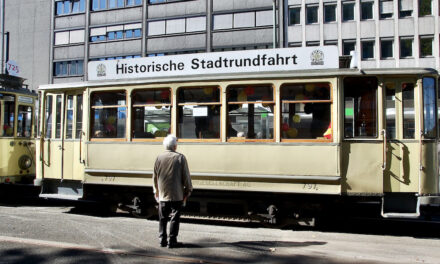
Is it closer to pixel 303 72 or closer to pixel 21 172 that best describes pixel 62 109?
pixel 21 172

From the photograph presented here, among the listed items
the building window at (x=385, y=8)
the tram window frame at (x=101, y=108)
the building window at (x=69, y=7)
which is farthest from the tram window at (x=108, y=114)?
the building window at (x=69, y=7)

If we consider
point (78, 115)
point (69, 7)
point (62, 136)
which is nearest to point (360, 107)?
point (78, 115)

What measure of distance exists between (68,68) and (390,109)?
34868 mm

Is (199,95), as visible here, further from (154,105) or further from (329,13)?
(329,13)

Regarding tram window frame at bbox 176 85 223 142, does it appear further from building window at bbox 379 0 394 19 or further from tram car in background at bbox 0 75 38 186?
building window at bbox 379 0 394 19

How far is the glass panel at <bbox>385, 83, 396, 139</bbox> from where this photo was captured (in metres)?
6.71

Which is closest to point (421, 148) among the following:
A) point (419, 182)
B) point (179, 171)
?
point (419, 182)

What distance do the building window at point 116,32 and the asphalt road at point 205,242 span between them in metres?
28.0

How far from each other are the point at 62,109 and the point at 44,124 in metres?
0.61

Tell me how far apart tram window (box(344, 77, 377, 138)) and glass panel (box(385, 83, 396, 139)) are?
20 cm

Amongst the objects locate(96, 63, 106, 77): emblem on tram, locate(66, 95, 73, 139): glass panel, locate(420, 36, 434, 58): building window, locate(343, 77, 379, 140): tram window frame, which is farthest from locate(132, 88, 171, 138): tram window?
locate(420, 36, 434, 58): building window

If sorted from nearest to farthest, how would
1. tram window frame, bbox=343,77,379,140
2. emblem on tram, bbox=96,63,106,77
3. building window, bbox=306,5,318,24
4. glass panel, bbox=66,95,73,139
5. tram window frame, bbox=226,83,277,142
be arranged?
tram window frame, bbox=343,77,379,140, tram window frame, bbox=226,83,277,142, emblem on tram, bbox=96,63,106,77, glass panel, bbox=66,95,73,139, building window, bbox=306,5,318,24

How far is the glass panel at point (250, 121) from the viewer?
7.11 m

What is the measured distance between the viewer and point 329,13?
3080cm
